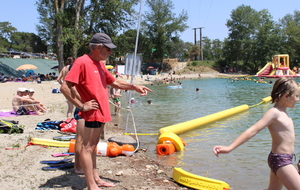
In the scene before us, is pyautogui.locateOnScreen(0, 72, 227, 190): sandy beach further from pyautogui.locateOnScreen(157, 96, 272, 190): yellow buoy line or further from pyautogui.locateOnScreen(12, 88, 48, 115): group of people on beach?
pyautogui.locateOnScreen(12, 88, 48, 115): group of people on beach

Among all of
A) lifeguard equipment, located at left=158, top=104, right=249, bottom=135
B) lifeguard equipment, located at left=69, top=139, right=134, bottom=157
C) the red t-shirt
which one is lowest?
lifeguard equipment, located at left=158, top=104, right=249, bottom=135

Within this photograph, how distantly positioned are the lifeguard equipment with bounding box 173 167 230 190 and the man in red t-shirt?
5.17 ft

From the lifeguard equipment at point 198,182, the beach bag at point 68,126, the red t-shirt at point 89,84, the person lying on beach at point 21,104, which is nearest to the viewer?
the red t-shirt at point 89,84

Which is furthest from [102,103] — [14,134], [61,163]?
[14,134]

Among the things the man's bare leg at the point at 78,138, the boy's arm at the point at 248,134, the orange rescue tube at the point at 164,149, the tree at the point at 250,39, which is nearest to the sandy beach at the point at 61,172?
the man's bare leg at the point at 78,138

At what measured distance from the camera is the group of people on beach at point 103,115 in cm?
311

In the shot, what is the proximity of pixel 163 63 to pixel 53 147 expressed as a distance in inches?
2465

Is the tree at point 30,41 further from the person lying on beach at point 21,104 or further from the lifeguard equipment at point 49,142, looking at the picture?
the lifeguard equipment at point 49,142

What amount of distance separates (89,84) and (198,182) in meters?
2.27

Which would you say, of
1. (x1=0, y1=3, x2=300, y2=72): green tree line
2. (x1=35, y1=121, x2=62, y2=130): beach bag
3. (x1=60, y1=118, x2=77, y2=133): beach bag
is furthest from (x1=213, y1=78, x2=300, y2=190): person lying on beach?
(x1=0, y1=3, x2=300, y2=72): green tree line

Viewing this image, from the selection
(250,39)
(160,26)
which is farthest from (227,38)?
(160,26)

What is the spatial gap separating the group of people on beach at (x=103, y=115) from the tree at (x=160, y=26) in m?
61.7

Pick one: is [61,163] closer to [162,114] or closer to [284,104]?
[284,104]

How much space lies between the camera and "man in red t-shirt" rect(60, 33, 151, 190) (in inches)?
147
